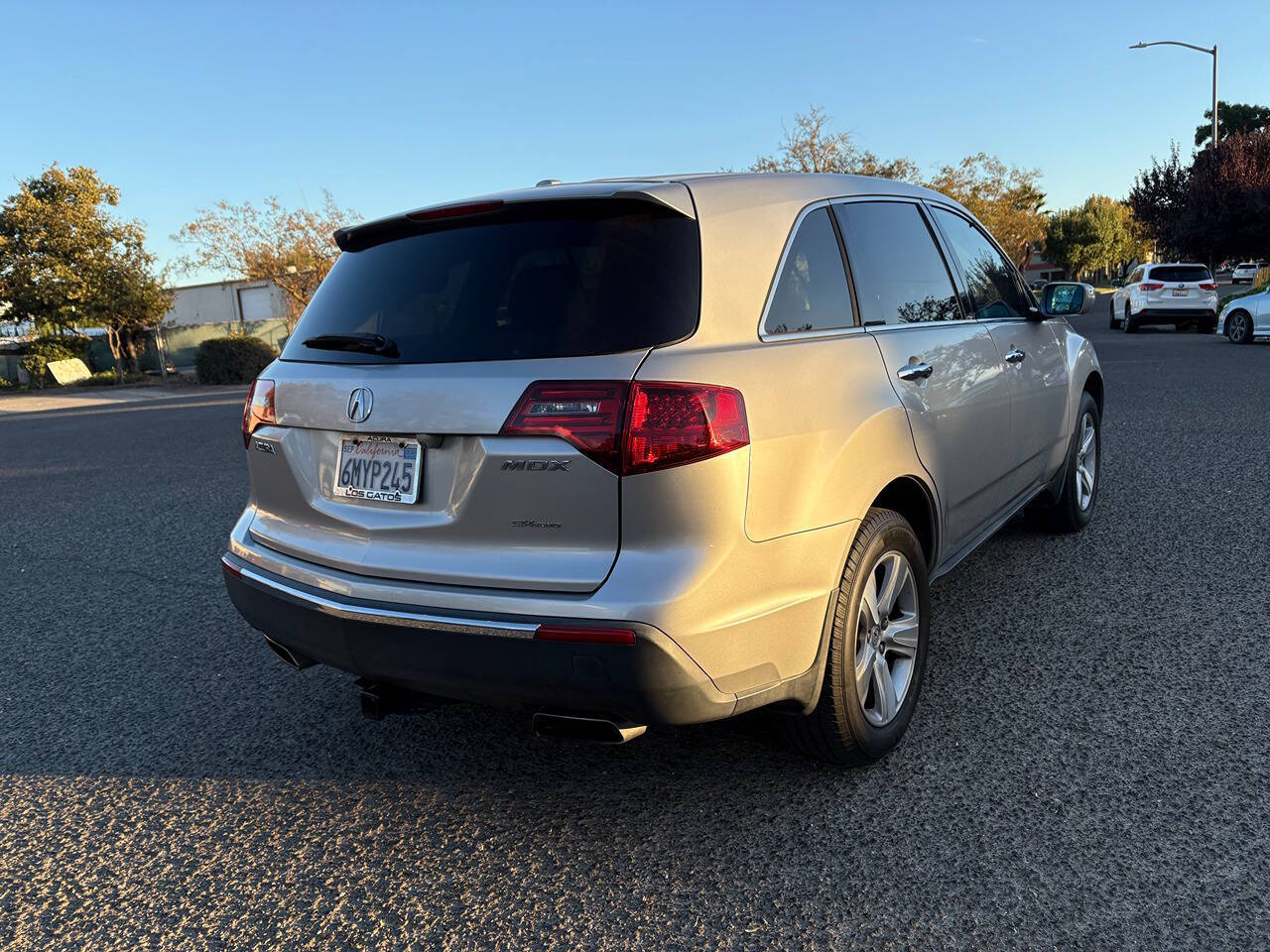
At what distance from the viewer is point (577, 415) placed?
7.73 ft

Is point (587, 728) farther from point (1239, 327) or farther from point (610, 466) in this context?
point (1239, 327)

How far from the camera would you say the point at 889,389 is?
3061mm

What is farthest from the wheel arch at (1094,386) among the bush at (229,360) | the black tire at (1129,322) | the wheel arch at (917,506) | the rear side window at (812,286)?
the bush at (229,360)

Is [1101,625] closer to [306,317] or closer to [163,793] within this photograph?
[306,317]

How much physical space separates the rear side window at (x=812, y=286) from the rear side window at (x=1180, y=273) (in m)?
24.8

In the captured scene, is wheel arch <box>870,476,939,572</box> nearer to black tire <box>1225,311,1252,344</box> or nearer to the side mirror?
the side mirror

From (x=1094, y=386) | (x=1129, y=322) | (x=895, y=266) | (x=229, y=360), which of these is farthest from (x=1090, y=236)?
(x=895, y=266)

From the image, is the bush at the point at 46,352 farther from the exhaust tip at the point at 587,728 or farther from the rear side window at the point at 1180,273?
the exhaust tip at the point at 587,728

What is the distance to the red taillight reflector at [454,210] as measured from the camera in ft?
9.16

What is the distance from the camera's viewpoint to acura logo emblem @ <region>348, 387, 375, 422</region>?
2.66 meters

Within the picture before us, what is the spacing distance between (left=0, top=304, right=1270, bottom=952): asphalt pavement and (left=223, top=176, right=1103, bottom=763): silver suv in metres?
0.37

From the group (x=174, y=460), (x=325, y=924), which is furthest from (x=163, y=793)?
(x=174, y=460)

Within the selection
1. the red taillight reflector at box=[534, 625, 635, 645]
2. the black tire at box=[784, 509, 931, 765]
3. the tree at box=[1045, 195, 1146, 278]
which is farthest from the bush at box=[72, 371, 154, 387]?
Result: the tree at box=[1045, 195, 1146, 278]

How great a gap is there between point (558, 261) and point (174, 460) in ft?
31.2
